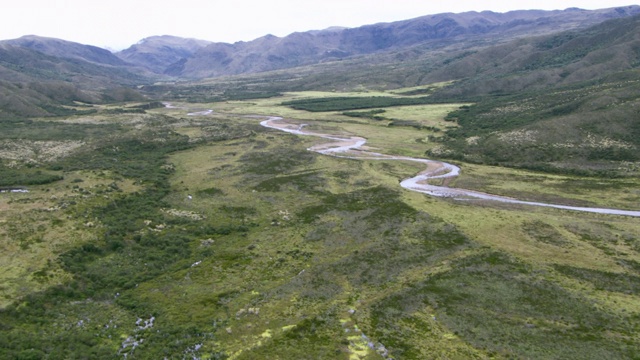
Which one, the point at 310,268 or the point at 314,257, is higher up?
the point at 314,257

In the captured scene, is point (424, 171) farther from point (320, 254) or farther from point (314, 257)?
point (314, 257)

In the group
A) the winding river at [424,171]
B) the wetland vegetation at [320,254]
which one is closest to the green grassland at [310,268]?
the wetland vegetation at [320,254]

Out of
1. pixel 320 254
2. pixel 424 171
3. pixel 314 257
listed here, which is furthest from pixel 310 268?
pixel 424 171

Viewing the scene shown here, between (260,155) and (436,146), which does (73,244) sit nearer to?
(260,155)

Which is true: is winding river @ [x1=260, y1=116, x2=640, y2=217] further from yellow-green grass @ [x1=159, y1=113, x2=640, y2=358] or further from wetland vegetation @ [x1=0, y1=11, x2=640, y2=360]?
yellow-green grass @ [x1=159, y1=113, x2=640, y2=358]

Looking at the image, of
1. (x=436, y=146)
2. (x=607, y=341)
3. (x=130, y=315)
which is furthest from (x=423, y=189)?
(x=130, y=315)

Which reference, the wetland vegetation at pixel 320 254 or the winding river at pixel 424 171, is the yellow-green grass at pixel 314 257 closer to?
the wetland vegetation at pixel 320 254
